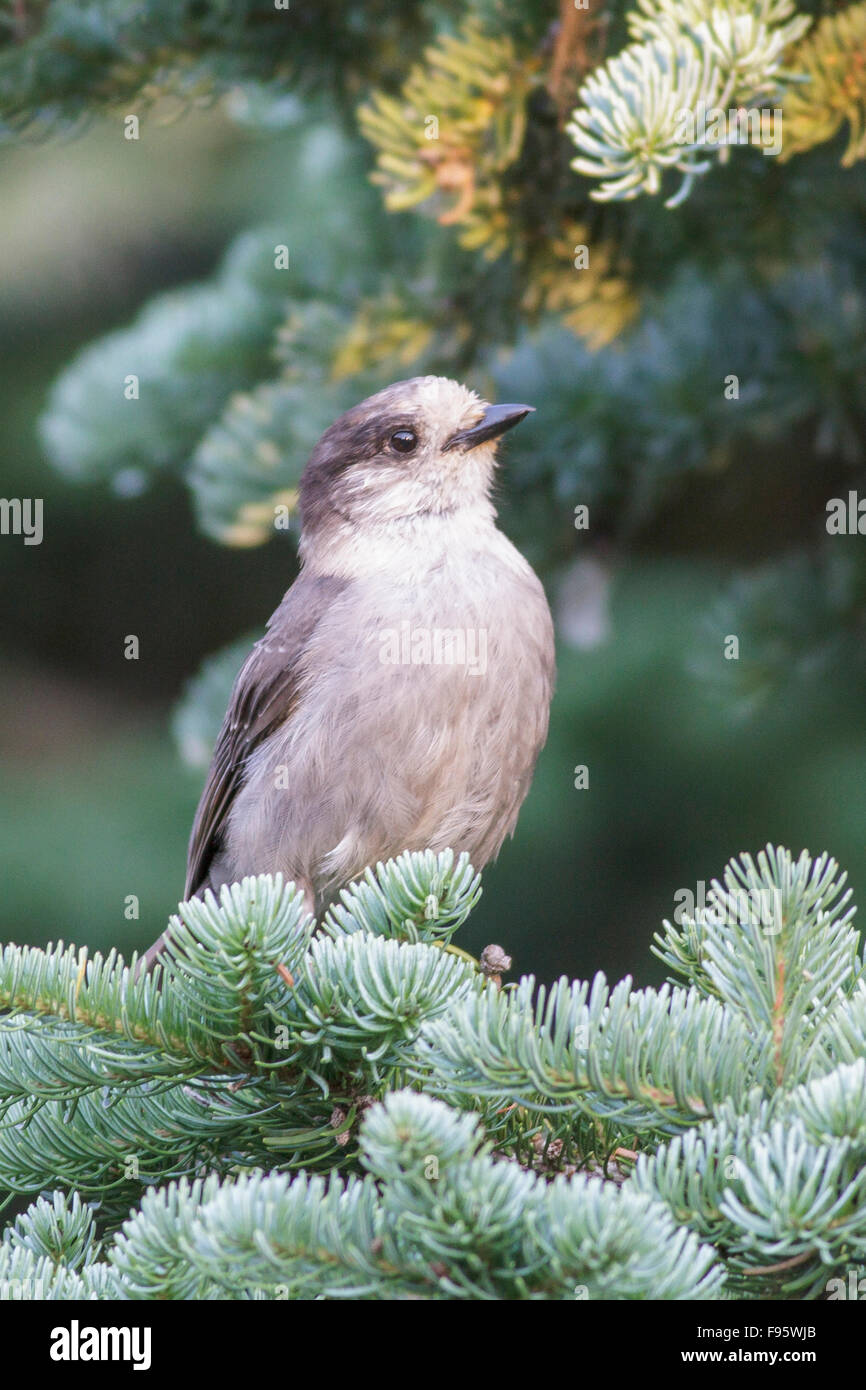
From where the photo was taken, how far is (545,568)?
11.7 feet

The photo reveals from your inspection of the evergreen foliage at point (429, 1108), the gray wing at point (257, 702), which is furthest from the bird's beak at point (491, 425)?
the evergreen foliage at point (429, 1108)

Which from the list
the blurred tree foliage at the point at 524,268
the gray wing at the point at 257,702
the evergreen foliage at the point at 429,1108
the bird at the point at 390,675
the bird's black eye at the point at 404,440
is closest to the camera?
the evergreen foliage at the point at 429,1108

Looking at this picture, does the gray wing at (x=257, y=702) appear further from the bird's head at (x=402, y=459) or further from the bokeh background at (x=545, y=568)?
the bokeh background at (x=545, y=568)

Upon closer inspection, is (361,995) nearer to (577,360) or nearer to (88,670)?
(577,360)

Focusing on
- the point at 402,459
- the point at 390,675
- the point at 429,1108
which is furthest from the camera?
the point at 402,459

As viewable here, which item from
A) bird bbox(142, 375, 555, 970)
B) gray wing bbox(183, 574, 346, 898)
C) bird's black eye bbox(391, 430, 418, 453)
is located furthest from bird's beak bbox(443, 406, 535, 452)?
gray wing bbox(183, 574, 346, 898)

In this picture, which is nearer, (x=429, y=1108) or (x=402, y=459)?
(x=429, y=1108)

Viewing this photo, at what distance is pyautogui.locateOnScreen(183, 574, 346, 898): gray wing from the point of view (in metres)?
3.30

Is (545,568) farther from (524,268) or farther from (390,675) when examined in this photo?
(524,268)

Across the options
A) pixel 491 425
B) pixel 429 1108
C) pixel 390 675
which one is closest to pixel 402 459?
pixel 491 425

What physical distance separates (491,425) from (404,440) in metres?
0.36

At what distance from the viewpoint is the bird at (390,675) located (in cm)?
304

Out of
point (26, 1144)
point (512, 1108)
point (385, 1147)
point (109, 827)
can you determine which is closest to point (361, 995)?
point (512, 1108)
